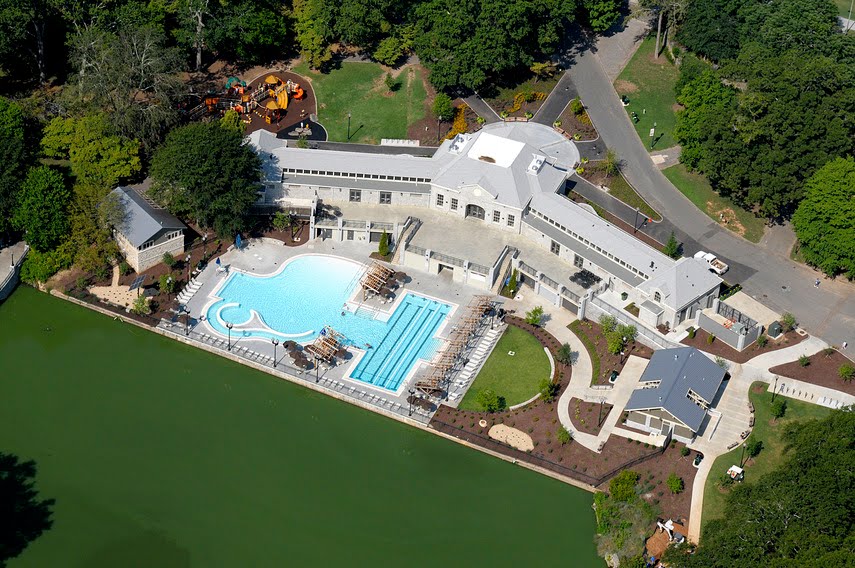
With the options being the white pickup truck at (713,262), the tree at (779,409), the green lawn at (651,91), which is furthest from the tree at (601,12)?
the tree at (779,409)

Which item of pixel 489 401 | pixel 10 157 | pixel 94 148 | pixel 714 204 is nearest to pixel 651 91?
pixel 714 204

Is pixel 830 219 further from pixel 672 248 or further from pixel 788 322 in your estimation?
pixel 672 248

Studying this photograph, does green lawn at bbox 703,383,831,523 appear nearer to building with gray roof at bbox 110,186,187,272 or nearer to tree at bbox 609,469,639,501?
tree at bbox 609,469,639,501

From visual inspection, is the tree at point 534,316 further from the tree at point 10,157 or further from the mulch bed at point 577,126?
the tree at point 10,157

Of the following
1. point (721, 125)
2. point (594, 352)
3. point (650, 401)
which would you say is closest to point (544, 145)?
point (721, 125)

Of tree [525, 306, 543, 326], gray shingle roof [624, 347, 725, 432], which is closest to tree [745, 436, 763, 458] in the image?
gray shingle roof [624, 347, 725, 432]

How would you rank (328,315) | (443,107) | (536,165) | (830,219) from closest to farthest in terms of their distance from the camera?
(328,315) < (830,219) < (536,165) < (443,107)
